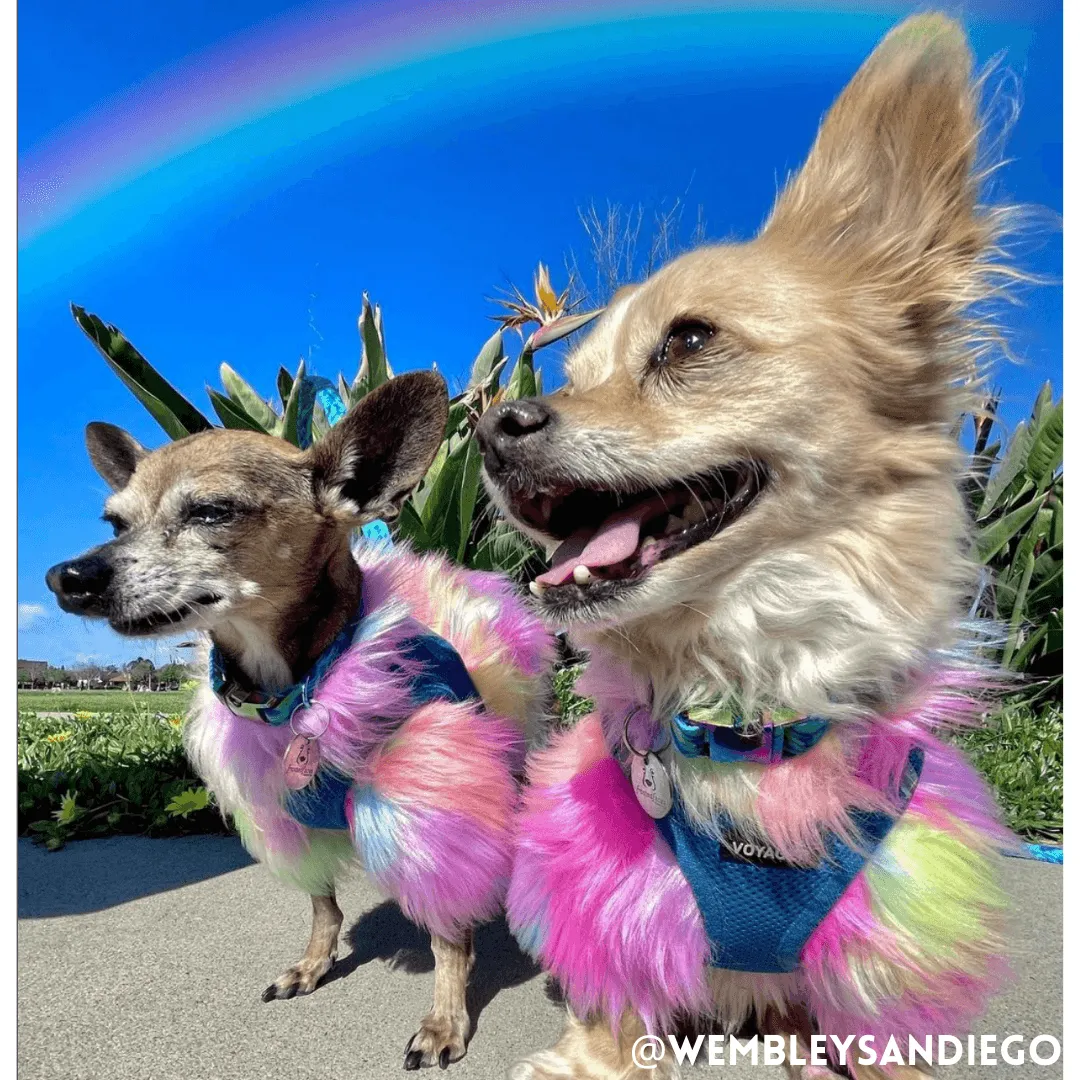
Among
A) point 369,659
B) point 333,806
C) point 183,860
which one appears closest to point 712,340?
point 369,659

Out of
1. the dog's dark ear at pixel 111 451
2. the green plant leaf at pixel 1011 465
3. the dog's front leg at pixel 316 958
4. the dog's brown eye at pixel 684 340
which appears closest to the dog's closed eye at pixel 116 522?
the dog's dark ear at pixel 111 451

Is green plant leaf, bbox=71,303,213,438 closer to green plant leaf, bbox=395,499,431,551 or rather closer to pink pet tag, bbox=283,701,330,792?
green plant leaf, bbox=395,499,431,551

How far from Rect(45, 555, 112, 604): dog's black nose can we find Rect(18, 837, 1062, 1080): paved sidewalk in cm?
105

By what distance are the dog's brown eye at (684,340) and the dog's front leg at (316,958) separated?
1.75 meters

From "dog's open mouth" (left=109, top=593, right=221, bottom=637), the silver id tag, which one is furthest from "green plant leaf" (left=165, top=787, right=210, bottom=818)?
the silver id tag

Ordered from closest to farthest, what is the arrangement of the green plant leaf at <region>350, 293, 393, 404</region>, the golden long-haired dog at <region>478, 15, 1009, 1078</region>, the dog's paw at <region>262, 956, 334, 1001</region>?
1. the golden long-haired dog at <region>478, 15, 1009, 1078</region>
2. the dog's paw at <region>262, 956, 334, 1001</region>
3. the green plant leaf at <region>350, 293, 393, 404</region>

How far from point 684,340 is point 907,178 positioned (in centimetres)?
55

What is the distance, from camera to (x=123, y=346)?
3.55 m

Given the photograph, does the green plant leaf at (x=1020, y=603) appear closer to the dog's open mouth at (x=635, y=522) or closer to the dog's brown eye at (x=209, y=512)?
the dog's open mouth at (x=635, y=522)

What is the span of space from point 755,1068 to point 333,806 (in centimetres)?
113

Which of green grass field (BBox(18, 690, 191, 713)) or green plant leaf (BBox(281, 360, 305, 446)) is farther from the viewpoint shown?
green grass field (BBox(18, 690, 191, 713))

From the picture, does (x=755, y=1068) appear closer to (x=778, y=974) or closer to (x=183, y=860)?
(x=778, y=974)

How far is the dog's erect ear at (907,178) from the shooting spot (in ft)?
4.52

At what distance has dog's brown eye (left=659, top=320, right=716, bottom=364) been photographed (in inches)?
55.0
